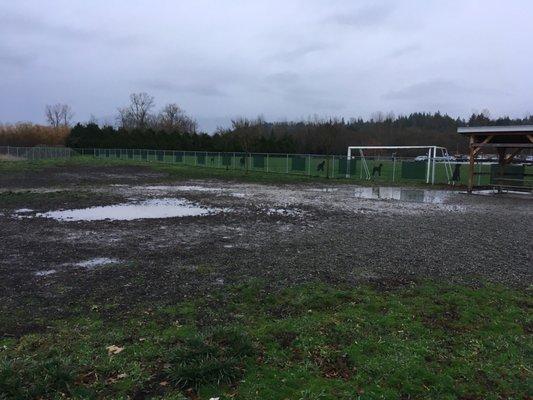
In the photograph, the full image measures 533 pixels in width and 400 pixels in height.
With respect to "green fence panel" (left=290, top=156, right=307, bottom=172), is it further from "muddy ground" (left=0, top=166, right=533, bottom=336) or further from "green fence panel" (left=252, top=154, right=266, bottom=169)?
"muddy ground" (left=0, top=166, right=533, bottom=336)

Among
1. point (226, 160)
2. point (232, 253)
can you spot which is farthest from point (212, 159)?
point (232, 253)

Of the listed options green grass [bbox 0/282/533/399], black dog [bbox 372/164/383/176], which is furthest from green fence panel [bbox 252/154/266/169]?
green grass [bbox 0/282/533/399]

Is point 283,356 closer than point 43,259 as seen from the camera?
Yes

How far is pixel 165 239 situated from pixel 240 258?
251 cm

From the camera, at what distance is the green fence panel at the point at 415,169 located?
111 feet

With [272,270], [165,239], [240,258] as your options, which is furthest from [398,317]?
[165,239]

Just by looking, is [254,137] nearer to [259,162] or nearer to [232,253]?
[259,162]

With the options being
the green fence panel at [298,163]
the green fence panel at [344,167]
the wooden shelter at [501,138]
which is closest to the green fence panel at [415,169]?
the green fence panel at [344,167]

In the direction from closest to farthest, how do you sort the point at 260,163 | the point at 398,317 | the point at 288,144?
the point at 398,317 → the point at 260,163 → the point at 288,144

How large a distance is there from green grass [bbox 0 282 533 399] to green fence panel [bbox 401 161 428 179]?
93.9 feet

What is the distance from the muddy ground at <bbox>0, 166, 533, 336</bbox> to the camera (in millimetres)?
6566

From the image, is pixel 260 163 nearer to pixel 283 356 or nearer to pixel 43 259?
pixel 43 259

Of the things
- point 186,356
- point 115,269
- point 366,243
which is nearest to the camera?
point 186,356

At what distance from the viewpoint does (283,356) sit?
457 cm
